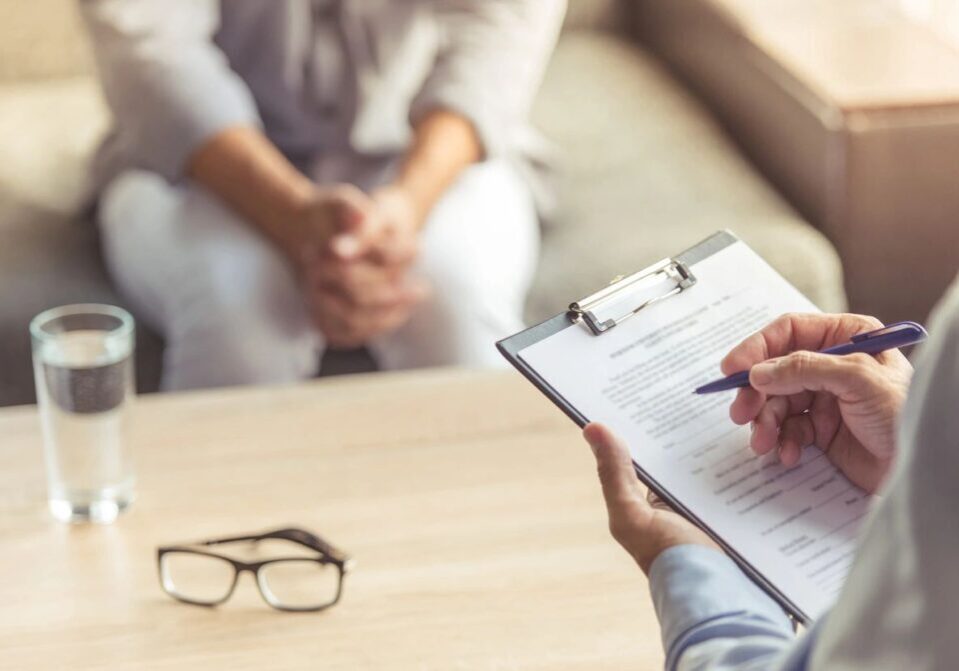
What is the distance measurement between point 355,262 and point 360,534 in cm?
60

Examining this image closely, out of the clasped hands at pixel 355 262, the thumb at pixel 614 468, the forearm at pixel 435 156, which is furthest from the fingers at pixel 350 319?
the thumb at pixel 614 468

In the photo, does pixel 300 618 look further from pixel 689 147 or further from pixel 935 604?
pixel 689 147

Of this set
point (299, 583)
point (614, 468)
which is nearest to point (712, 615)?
point (614, 468)

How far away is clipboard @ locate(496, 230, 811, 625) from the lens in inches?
31.2

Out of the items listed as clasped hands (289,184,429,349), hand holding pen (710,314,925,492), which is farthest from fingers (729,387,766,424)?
clasped hands (289,184,429,349)

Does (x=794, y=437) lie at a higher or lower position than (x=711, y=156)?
higher

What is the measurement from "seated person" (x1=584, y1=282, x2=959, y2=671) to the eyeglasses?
295 millimetres

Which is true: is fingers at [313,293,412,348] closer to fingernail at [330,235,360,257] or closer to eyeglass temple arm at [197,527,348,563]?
fingernail at [330,235,360,257]

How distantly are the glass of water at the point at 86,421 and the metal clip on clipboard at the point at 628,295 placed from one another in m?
0.45

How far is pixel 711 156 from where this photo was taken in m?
2.05

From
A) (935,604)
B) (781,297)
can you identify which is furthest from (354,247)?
(935,604)

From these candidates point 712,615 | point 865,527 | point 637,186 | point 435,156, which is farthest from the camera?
point 637,186

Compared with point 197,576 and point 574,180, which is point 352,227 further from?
point 197,576

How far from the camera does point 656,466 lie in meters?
0.83
